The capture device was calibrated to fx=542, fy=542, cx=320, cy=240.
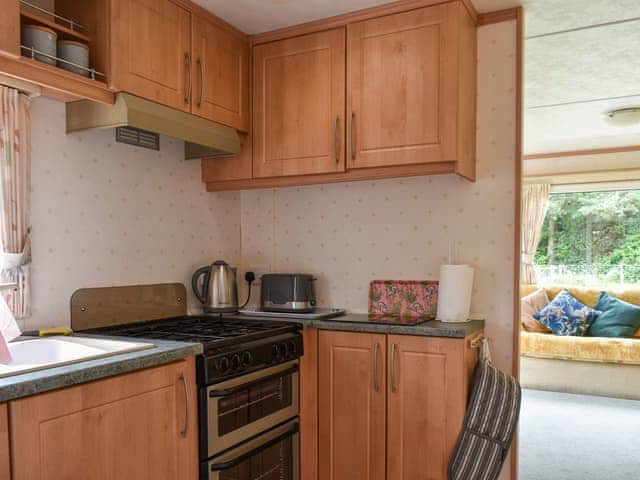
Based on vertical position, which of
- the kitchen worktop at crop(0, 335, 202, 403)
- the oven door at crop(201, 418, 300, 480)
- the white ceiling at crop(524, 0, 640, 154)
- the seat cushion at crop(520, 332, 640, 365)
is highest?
the white ceiling at crop(524, 0, 640, 154)

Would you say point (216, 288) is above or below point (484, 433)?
above

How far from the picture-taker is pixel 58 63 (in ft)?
6.37

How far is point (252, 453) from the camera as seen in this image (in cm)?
219

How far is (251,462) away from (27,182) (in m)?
1.40

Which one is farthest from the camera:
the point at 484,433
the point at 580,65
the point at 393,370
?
the point at 580,65

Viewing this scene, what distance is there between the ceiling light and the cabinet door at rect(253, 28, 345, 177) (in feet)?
9.21

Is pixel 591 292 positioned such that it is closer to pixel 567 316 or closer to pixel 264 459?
pixel 567 316

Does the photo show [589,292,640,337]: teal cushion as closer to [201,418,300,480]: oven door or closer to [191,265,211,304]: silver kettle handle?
[201,418,300,480]: oven door

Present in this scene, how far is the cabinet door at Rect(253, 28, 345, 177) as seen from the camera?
103 inches

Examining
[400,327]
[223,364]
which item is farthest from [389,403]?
[223,364]

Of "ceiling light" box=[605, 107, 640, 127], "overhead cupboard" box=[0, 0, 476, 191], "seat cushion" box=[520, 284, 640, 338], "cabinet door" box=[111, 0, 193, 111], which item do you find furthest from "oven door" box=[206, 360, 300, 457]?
"seat cushion" box=[520, 284, 640, 338]

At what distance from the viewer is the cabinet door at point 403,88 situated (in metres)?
2.38

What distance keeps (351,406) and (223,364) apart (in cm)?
74

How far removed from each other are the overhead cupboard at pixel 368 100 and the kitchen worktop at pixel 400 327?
689mm
